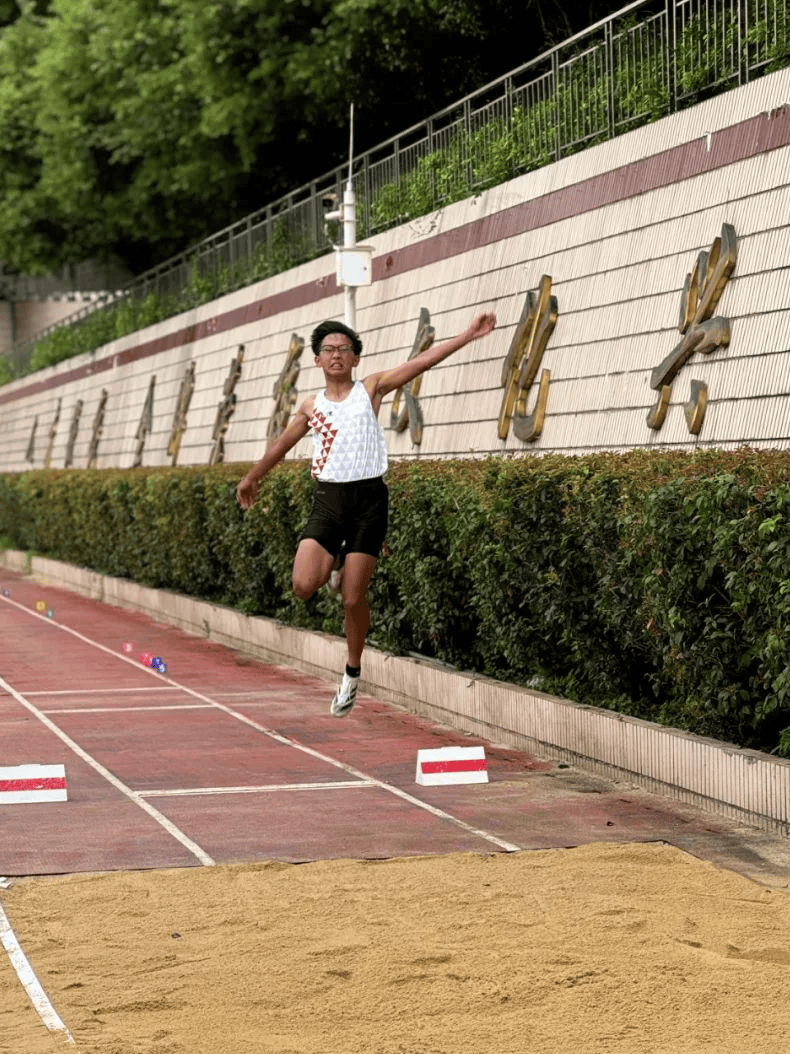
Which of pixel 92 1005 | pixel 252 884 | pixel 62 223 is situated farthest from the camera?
pixel 62 223

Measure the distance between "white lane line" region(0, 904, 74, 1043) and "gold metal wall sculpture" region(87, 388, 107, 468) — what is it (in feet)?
123

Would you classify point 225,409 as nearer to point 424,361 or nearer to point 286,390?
point 286,390

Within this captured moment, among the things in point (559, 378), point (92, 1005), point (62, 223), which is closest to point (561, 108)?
point (559, 378)

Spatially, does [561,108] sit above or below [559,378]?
above

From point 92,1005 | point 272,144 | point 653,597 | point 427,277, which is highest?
point 272,144

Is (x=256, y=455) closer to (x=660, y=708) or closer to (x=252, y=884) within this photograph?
(x=660, y=708)

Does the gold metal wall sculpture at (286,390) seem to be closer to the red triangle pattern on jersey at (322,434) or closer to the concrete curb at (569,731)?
the concrete curb at (569,731)

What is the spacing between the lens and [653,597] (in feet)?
32.6

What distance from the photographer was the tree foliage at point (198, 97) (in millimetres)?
32875

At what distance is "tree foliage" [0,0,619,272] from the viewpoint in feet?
108

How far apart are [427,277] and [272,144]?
19.2 metres

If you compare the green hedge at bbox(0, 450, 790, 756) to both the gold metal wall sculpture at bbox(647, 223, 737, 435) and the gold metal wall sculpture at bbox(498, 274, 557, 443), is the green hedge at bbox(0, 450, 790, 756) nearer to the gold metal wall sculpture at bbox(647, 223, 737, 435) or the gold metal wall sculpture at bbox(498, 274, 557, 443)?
the gold metal wall sculpture at bbox(647, 223, 737, 435)

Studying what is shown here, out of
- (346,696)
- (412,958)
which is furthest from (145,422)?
(412,958)

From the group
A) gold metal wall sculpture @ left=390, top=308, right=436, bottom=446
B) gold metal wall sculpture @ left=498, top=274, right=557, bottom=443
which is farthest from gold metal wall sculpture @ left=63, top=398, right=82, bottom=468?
gold metal wall sculpture @ left=498, top=274, right=557, bottom=443
